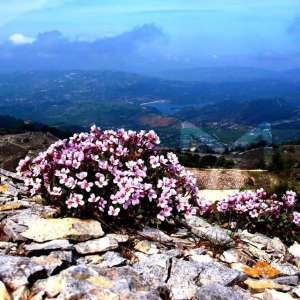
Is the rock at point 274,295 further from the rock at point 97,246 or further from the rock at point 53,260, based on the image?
the rock at point 53,260

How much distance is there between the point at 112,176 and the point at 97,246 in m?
1.42

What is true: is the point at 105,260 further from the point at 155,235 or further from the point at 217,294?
the point at 217,294

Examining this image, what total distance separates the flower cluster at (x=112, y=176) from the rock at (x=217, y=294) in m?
2.23

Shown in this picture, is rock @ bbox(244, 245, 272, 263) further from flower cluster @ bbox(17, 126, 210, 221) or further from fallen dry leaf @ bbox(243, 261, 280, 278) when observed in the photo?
flower cluster @ bbox(17, 126, 210, 221)

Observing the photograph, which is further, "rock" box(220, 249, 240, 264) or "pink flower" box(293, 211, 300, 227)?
"pink flower" box(293, 211, 300, 227)

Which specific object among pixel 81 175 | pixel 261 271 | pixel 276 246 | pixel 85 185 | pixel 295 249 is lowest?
pixel 295 249

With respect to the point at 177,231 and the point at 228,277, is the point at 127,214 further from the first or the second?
the point at 228,277

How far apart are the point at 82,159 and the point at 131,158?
867 millimetres

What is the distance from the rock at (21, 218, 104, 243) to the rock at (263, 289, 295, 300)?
2.29m

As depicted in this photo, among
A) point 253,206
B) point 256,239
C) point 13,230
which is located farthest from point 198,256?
point 253,206

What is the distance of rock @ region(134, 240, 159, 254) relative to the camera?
739cm

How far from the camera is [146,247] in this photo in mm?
7484

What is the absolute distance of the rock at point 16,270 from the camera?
18.0ft

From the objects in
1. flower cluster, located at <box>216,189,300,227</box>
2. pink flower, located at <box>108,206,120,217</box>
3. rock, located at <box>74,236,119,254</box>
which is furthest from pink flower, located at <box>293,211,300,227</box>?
rock, located at <box>74,236,119,254</box>
